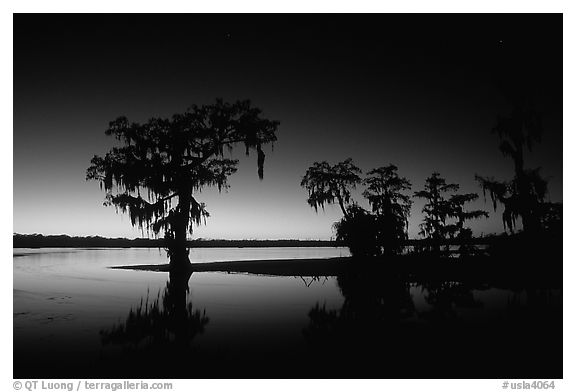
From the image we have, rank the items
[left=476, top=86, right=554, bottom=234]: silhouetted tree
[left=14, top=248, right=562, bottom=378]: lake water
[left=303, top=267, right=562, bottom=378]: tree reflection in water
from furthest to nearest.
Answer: [left=476, top=86, right=554, bottom=234]: silhouetted tree → [left=14, top=248, right=562, bottom=378]: lake water → [left=303, top=267, right=562, bottom=378]: tree reflection in water

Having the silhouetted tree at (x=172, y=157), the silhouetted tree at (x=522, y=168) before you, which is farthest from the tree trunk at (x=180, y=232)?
the silhouetted tree at (x=522, y=168)

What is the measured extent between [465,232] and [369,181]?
8311mm

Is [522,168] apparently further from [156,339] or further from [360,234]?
[156,339]

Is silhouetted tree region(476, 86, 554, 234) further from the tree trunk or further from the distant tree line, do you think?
the tree trunk

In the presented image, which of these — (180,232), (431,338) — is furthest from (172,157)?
(431,338)

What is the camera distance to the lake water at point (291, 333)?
8.06m

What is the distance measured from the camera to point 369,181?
30672 millimetres

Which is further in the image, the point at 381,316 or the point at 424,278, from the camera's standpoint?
the point at 424,278

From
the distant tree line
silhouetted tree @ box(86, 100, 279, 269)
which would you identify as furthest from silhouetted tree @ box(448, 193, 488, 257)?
silhouetted tree @ box(86, 100, 279, 269)

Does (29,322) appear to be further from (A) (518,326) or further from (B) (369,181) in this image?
(B) (369,181)

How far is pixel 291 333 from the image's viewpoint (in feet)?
36.4

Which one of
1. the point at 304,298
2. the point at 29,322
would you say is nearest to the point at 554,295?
the point at 304,298

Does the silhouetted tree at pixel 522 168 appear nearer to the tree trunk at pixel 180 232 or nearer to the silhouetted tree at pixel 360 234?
the silhouetted tree at pixel 360 234

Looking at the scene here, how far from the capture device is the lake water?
806 cm
